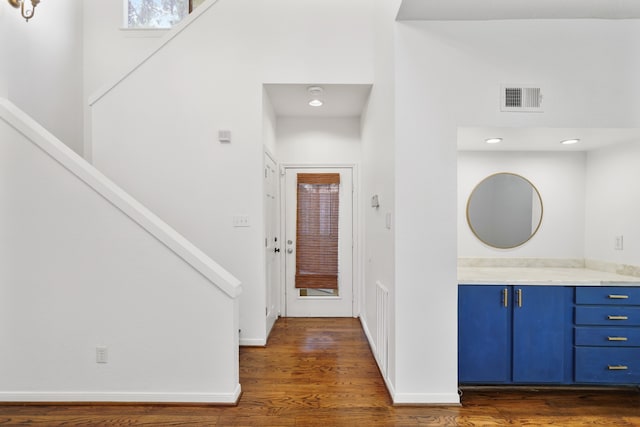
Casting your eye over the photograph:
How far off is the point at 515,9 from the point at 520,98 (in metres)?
0.56

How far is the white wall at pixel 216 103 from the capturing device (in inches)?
129

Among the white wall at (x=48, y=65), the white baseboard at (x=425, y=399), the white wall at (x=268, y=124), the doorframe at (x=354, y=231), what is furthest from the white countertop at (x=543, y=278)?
the white wall at (x=48, y=65)

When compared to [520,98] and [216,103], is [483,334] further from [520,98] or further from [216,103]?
[216,103]

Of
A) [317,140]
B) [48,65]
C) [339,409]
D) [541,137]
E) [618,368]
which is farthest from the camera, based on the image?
[317,140]

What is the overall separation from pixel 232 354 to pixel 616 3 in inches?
134

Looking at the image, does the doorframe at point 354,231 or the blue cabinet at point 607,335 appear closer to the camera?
the blue cabinet at point 607,335

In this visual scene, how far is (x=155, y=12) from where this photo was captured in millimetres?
4270

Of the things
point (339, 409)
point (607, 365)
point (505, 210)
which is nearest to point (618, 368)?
point (607, 365)

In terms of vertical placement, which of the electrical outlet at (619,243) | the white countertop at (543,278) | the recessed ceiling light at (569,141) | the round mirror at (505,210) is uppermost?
the recessed ceiling light at (569,141)

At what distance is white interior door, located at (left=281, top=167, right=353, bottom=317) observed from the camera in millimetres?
4246

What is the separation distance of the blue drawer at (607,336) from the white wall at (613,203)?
558 millimetres

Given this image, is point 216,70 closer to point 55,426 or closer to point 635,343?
point 55,426

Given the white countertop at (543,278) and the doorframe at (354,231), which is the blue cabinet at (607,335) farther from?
the doorframe at (354,231)

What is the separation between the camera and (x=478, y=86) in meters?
2.25
